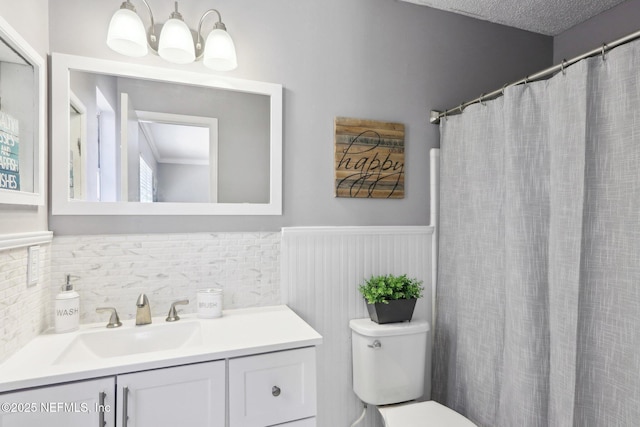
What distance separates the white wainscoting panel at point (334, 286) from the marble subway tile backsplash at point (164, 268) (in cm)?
10

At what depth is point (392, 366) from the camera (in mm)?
1678

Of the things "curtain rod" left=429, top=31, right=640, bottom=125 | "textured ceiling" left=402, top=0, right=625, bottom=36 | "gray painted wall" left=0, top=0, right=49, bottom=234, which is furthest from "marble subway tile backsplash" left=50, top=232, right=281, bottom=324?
"textured ceiling" left=402, top=0, right=625, bottom=36

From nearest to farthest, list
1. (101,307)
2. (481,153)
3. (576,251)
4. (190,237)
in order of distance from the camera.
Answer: (576,251)
(101,307)
(190,237)
(481,153)

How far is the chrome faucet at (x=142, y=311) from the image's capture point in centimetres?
141

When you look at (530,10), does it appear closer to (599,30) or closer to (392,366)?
(599,30)

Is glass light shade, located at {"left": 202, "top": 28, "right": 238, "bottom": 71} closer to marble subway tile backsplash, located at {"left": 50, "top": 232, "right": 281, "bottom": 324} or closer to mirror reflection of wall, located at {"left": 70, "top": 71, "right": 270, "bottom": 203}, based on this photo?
mirror reflection of wall, located at {"left": 70, "top": 71, "right": 270, "bottom": 203}

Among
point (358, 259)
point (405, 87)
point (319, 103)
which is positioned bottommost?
point (358, 259)

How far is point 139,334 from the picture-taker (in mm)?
1359

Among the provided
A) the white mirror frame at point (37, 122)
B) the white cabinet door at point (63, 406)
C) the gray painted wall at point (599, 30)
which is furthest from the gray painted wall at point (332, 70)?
the white cabinet door at point (63, 406)

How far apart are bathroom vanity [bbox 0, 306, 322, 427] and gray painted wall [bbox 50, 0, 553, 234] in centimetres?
44

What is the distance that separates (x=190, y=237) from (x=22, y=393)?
749mm

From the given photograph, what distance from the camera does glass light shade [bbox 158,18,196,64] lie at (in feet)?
4.69

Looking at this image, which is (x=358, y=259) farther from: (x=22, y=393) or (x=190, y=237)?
(x=22, y=393)

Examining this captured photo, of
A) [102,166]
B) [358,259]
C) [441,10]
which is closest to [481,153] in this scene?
[358,259]
